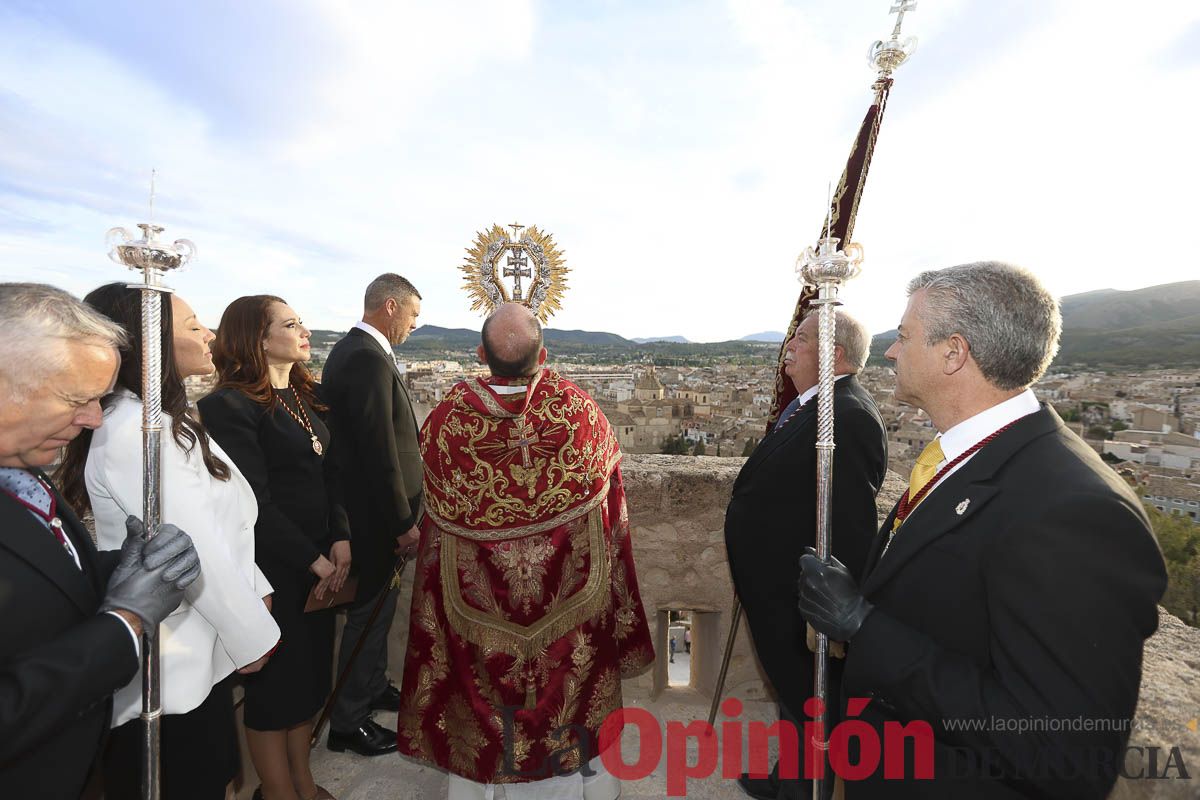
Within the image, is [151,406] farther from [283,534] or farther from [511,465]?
[511,465]

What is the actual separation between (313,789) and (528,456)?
67.2 inches

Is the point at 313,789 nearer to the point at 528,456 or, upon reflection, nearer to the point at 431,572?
the point at 431,572

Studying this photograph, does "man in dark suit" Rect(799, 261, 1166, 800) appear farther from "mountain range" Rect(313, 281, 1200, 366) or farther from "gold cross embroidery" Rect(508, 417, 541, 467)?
"mountain range" Rect(313, 281, 1200, 366)

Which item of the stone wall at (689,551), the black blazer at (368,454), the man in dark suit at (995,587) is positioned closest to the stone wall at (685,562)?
the stone wall at (689,551)

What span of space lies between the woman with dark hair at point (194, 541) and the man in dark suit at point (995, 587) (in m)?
1.61

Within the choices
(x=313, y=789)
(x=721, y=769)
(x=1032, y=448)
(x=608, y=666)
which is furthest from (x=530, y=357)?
(x=721, y=769)

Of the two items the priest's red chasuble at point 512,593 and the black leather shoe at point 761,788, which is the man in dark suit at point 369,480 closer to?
the priest's red chasuble at point 512,593

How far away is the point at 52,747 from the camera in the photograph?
115 centimetres

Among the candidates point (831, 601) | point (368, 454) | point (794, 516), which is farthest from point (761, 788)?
point (368, 454)

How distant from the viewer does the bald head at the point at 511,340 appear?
2.26 m

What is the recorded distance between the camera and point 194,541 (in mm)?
1604

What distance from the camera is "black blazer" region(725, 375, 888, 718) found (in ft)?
7.34

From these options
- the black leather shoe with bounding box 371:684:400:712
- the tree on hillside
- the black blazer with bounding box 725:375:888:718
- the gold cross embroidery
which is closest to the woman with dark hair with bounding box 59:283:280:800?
the gold cross embroidery

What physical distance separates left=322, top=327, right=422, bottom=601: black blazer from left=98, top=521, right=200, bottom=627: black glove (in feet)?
4.68
